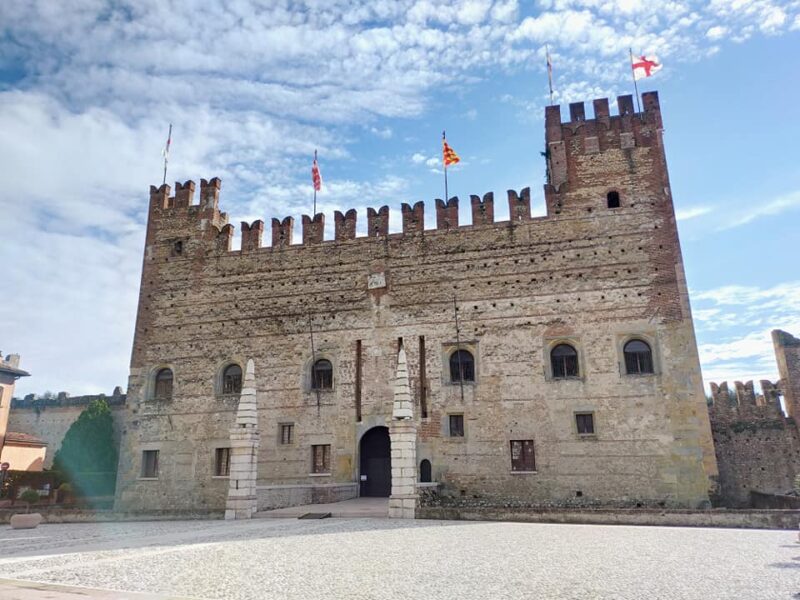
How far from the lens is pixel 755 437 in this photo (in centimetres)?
2048

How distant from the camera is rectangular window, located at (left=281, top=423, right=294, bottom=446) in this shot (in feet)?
68.0

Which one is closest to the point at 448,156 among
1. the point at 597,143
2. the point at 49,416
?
the point at 597,143

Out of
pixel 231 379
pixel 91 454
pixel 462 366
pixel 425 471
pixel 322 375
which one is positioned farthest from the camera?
pixel 91 454

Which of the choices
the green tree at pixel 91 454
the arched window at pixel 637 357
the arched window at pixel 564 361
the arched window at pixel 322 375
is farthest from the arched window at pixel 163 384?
the arched window at pixel 637 357

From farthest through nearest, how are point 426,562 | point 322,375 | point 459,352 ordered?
1. point 322,375
2. point 459,352
3. point 426,562

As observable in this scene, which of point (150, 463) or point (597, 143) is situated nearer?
point (597, 143)

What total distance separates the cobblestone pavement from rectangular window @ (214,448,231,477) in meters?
9.10

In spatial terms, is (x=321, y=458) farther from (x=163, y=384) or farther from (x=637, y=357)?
(x=637, y=357)

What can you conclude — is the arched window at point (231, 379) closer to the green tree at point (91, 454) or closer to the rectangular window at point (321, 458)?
the rectangular window at point (321, 458)

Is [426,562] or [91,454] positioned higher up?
[91,454]

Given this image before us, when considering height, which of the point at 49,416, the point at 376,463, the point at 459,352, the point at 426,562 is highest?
the point at 459,352

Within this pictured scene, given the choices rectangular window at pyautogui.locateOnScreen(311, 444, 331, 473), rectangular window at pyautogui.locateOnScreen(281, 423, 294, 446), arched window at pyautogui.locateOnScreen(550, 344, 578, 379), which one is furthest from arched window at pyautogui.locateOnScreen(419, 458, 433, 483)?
arched window at pyautogui.locateOnScreen(550, 344, 578, 379)

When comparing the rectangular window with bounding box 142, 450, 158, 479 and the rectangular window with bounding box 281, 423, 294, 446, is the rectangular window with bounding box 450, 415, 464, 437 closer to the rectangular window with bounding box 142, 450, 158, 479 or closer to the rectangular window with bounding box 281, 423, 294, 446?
the rectangular window with bounding box 281, 423, 294, 446

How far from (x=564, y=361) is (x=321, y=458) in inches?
349
